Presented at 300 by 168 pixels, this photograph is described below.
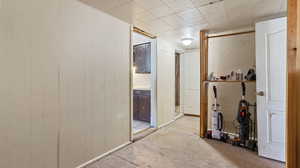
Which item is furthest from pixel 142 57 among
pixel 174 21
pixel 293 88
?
pixel 293 88

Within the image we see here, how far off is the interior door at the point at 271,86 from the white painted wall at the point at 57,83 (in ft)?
7.52

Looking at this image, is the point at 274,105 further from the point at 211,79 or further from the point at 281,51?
the point at 211,79

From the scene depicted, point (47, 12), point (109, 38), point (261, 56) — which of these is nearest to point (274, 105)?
point (261, 56)

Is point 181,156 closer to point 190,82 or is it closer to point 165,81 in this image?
point 165,81

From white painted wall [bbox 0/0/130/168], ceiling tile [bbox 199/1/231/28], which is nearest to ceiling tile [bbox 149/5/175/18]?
ceiling tile [bbox 199/1/231/28]

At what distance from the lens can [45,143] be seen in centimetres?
174

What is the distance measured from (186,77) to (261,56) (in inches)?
116

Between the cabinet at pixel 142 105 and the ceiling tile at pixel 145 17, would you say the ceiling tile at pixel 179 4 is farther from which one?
the cabinet at pixel 142 105

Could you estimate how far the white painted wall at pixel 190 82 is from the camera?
5.13 m

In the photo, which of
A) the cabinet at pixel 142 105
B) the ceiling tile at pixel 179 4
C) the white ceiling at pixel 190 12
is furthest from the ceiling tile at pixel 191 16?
the cabinet at pixel 142 105

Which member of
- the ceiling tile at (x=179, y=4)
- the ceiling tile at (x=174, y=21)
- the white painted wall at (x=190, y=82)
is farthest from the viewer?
the white painted wall at (x=190, y=82)

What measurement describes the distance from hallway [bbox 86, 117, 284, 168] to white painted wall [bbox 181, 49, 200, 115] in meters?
2.09

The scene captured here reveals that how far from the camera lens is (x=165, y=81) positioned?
4258 mm

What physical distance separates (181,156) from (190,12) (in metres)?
2.22
